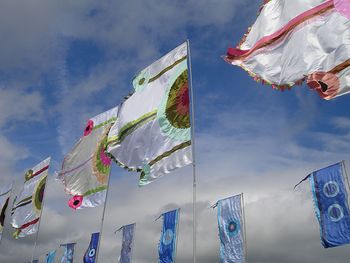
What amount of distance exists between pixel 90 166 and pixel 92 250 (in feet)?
19.5

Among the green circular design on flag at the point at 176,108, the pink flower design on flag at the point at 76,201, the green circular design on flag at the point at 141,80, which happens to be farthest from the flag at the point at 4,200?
the green circular design on flag at the point at 176,108

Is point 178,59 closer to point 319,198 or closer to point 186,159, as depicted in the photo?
point 186,159

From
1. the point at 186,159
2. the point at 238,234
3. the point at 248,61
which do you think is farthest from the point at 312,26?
the point at 238,234

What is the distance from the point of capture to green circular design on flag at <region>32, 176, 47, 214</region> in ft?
105

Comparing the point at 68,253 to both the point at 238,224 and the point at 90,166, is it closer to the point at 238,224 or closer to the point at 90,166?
the point at 90,166

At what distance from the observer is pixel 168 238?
23.0 m

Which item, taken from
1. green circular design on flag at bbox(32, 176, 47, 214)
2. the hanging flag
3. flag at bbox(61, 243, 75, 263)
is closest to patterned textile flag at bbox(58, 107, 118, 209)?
the hanging flag

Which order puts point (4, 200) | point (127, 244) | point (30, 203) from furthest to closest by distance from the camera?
1. point (4, 200)
2. point (30, 203)
3. point (127, 244)

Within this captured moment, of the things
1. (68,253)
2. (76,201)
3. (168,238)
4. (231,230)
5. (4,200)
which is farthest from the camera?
(4,200)

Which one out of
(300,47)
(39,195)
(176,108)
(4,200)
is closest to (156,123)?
(176,108)

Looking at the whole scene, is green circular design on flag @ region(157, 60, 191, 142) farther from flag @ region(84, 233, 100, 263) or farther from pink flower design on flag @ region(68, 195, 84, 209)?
flag @ region(84, 233, 100, 263)

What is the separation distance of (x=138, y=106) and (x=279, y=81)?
8.24 metres

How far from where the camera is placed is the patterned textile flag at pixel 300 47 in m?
11.9

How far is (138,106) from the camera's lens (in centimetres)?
2017
